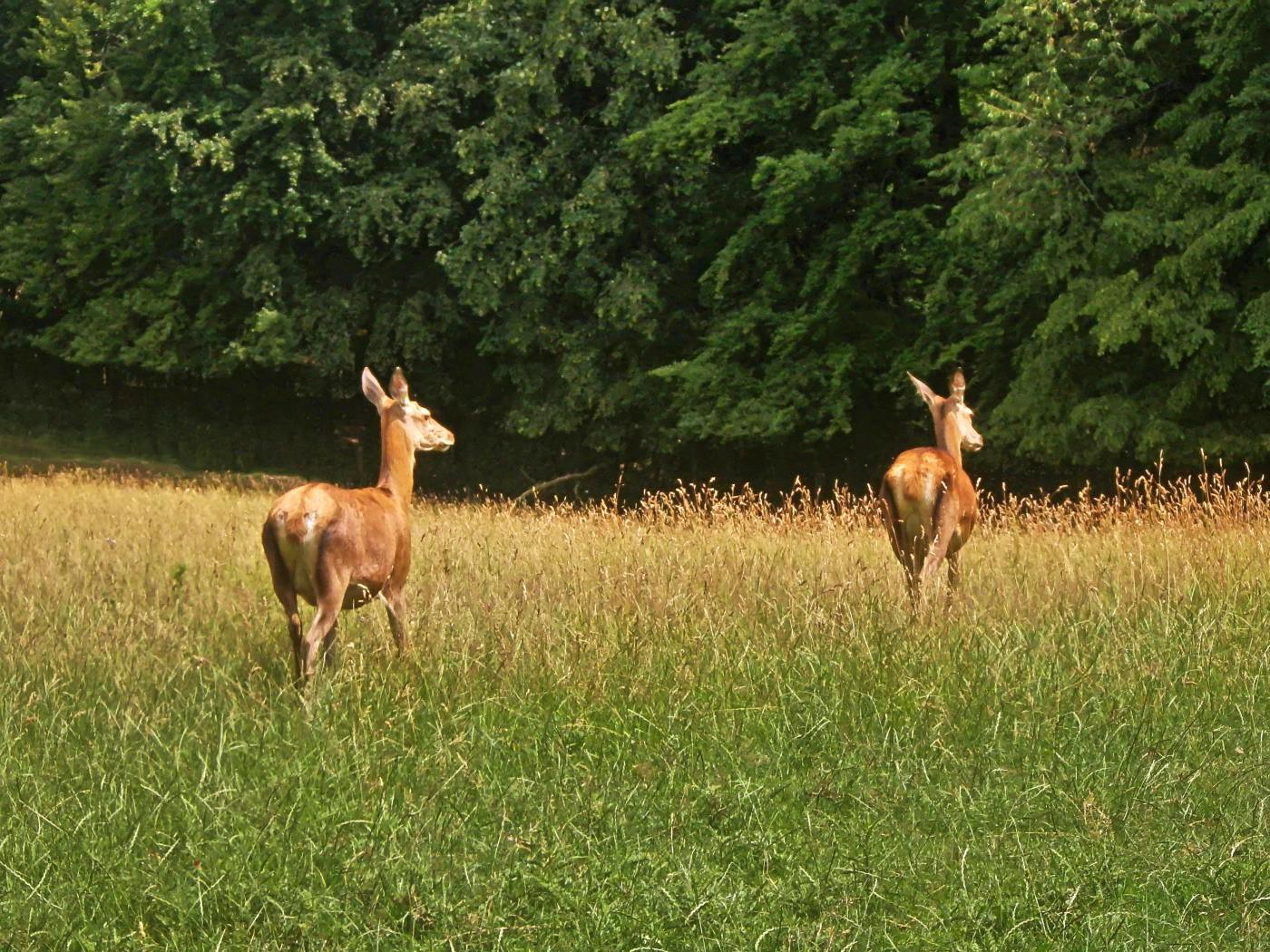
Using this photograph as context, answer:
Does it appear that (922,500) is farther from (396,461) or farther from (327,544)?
(327,544)

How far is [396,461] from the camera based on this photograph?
8.31 meters

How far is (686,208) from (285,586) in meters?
17.4

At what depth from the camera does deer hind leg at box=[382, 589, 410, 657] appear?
7551 mm

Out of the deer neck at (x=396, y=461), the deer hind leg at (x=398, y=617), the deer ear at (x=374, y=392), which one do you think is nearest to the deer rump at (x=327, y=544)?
the deer hind leg at (x=398, y=617)

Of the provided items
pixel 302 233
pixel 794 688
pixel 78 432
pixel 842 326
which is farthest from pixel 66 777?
pixel 78 432

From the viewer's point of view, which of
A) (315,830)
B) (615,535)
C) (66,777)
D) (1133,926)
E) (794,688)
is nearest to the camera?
(1133,926)

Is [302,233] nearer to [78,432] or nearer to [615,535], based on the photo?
[78,432]

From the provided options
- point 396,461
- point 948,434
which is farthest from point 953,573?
point 396,461

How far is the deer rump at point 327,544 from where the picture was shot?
7281 millimetres

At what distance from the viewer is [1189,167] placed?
55.3 feet

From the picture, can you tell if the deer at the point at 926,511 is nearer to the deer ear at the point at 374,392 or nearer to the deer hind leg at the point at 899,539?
the deer hind leg at the point at 899,539

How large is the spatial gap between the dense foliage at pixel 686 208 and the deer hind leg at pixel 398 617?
10.8 meters

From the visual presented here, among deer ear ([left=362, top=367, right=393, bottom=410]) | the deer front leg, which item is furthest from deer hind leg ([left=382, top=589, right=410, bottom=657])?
the deer front leg

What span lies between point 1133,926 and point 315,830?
2.43 m
